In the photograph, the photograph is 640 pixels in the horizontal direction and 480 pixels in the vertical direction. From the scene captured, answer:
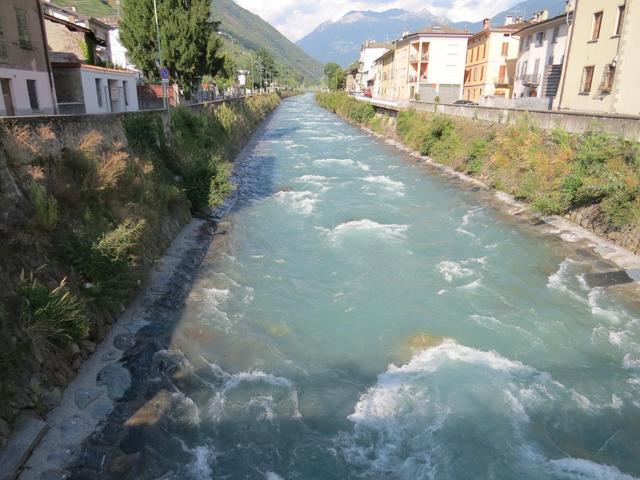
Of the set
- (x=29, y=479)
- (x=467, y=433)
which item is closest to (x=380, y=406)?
(x=467, y=433)

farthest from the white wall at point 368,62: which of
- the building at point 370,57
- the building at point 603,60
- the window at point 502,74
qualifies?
the building at point 603,60

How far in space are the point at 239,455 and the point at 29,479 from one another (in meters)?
2.95

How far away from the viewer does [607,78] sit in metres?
25.5

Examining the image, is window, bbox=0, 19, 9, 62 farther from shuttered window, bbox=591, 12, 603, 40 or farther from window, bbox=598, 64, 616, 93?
shuttered window, bbox=591, 12, 603, 40

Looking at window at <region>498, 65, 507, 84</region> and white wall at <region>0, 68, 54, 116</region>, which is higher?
window at <region>498, 65, 507, 84</region>

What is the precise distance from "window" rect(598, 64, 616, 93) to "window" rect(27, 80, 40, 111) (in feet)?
98.2

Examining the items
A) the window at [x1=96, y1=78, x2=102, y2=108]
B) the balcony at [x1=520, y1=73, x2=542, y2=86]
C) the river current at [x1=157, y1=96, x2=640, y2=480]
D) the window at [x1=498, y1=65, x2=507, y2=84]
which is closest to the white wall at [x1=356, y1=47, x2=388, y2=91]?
the window at [x1=498, y1=65, x2=507, y2=84]

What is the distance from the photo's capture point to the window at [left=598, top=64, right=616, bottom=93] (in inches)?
991

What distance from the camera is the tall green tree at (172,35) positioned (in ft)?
123

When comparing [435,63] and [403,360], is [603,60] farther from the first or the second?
[435,63]

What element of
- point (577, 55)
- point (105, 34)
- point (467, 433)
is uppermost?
point (105, 34)

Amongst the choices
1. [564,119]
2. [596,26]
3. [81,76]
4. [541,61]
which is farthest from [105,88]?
[541,61]

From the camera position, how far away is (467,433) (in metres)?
8.10

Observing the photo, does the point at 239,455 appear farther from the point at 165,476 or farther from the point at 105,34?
the point at 105,34
